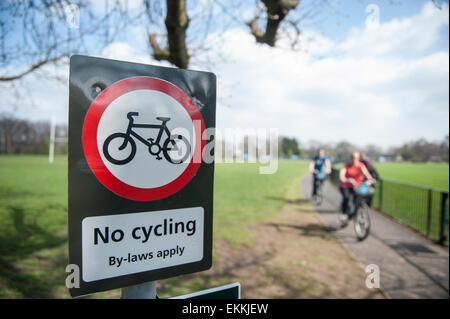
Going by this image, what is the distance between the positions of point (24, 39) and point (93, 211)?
12.3ft

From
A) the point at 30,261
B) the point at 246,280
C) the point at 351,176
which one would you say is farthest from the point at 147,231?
the point at 351,176

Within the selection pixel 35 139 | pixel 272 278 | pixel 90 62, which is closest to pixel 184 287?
pixel 272 278

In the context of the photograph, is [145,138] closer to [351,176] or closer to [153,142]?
[153,142]

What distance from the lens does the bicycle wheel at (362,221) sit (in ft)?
21.7

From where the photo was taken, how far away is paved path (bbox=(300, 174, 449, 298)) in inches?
164

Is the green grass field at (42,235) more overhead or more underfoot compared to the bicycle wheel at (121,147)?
more underfoot

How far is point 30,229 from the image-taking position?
7.37m

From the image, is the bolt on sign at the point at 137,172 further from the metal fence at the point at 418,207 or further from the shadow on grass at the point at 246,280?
the metal fence at the point at 418,207

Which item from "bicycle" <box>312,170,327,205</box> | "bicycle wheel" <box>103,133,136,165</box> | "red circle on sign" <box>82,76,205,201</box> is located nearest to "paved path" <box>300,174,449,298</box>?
"bicycle" <box>312,170,327,205</box>

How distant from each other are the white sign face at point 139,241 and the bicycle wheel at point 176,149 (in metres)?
0.22

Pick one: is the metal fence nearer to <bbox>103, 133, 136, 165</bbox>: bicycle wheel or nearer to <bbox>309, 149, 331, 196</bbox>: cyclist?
<bbox>309, 149, 331, 196</bbox>: cyclist

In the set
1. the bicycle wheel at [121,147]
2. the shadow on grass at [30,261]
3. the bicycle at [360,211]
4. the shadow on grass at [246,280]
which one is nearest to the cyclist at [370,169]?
the bicycle at [360,211]

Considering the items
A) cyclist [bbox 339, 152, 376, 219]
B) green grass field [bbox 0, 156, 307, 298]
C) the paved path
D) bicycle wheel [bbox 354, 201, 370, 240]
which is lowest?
green grass field [bbox 0, 156, 307, 298]

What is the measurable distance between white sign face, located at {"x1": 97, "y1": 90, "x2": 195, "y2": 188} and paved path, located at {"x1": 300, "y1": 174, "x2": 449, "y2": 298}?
161 inches
